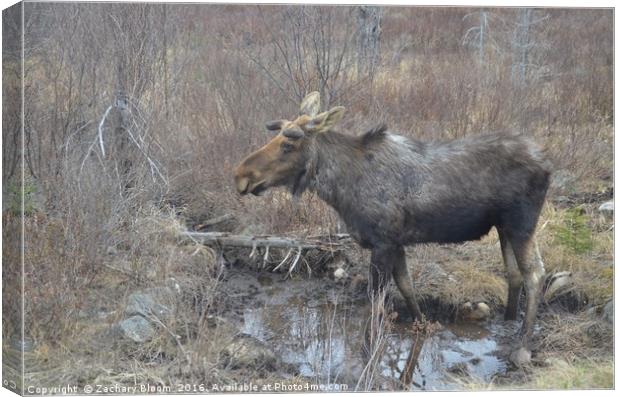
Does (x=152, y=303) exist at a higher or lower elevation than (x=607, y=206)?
lower

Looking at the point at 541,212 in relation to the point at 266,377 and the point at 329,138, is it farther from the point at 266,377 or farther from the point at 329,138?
the point at 266,377

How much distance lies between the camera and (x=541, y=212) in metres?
9.41

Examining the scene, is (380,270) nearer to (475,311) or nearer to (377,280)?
(377,280)

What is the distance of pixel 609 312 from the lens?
350 inches

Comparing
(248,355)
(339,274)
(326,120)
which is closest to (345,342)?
(248,355)

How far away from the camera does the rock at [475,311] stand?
974 cm

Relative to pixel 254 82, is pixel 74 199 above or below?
below

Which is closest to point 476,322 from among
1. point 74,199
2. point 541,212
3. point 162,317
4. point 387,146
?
point 541,212

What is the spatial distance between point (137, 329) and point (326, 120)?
232cm

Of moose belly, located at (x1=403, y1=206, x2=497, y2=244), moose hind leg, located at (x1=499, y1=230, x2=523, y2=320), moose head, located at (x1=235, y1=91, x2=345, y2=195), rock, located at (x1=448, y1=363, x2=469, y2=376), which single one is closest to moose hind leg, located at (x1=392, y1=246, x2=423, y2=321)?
moose belly, located at (x1=403, y1=206, x2=497, y2=244)

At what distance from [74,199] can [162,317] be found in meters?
1.20

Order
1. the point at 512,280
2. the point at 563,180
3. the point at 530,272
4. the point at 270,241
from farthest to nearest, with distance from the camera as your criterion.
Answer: the point at 270,241
the point at 512,280
the point at 563,180
the point at 530,272

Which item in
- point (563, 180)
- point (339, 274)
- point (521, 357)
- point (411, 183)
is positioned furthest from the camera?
point (339, 274)

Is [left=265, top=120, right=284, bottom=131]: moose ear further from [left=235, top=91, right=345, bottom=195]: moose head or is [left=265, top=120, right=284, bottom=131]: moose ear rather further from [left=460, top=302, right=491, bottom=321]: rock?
[left=460, top=302, right=491, bottom=321]: rock
